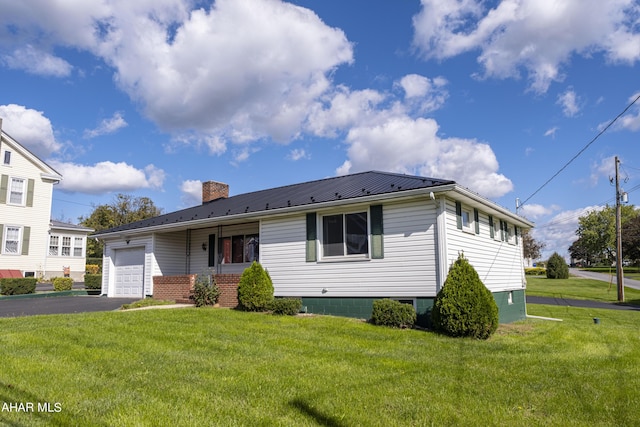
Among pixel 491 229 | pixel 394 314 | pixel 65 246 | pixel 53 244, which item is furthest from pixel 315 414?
pixel 65 246

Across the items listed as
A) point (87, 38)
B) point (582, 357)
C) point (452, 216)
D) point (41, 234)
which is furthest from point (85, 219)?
point (582, 357)

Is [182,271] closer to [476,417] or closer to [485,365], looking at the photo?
[485,365]

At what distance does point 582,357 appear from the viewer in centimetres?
798

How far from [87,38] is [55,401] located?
11967 millimetres

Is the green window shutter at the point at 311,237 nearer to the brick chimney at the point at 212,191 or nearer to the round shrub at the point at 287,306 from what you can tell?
the round shrub at the point at 287,306

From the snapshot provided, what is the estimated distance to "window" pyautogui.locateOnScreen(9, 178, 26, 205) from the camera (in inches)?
1077

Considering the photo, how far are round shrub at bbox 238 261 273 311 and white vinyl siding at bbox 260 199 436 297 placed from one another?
0.78 meters

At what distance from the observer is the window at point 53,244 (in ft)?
104

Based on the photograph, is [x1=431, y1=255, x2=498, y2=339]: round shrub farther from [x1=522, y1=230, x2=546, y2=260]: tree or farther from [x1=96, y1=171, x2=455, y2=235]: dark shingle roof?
[x1=522, y1=230, x2=546, y2=260]: tree

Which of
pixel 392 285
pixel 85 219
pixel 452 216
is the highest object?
pixel 85 219

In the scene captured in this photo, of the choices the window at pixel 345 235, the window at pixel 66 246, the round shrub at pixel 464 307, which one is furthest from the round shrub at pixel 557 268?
the window at pixel 66 246

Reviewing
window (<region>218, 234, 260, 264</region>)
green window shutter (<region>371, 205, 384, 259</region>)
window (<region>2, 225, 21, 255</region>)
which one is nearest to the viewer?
green window shutter (<region>371, 205, 384, 259</region>)

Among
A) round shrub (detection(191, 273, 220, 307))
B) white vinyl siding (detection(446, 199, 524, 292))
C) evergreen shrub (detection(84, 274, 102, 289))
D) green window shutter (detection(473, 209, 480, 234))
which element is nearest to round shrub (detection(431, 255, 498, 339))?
white vinyl siding (detection(446, 199, 524, 292))

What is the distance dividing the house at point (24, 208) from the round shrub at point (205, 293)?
19.0 metres
